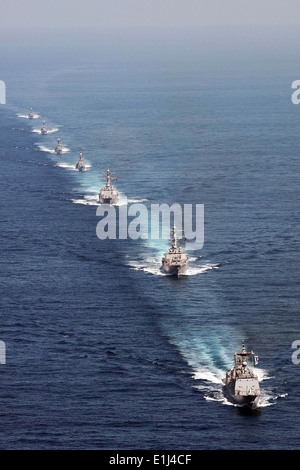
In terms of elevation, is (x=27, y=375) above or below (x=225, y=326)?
below

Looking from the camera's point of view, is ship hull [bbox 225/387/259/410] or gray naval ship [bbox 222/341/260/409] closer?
ship hull [bbox 225/387/259/410]

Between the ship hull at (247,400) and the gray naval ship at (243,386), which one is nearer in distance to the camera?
the ship hull at (247,400)

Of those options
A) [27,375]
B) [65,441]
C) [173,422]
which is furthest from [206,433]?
[27,375]

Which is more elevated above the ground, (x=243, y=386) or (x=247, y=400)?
(x=243, y=386)

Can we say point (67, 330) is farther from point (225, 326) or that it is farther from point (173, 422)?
point (173, 422)

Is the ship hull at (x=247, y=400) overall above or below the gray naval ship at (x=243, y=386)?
below

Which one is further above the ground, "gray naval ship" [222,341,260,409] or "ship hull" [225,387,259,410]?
"gray naval ship" [222,341,260,409]

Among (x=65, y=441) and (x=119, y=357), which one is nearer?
(x=65, y=441)

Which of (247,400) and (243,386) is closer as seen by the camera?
(243,386)
